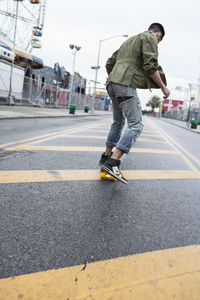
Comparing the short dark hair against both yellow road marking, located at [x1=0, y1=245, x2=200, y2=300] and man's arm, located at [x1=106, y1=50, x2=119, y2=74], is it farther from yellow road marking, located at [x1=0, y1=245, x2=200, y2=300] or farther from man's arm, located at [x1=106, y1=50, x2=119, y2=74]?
yellow road marking, located at [x1=0, y1=245, x2=200, y2=300]

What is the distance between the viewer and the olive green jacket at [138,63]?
2.78 m

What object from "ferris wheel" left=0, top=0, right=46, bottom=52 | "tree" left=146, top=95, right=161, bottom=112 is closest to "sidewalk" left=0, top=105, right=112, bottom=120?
"ferris wheel" left=0, top=0, right=46, bottom=52

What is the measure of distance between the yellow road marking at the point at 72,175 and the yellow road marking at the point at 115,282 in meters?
1.59

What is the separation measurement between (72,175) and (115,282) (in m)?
1.96

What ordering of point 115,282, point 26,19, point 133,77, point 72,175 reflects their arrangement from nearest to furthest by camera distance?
point 115,282, point 133,77, point 72,175, point 26,19

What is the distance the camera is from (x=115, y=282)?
1311 mm

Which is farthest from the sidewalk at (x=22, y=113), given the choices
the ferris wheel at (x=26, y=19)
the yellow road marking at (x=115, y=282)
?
the ferris wheel at (x=26, y=19)

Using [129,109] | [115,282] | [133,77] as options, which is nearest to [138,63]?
[133,77]

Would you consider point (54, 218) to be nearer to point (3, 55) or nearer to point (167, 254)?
point (167, 254)

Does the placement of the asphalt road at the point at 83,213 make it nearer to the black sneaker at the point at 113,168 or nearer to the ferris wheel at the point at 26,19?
the black sneaker at the point at 113,168

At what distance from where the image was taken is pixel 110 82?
311 cm

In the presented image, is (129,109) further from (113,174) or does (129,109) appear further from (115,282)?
(115,282)

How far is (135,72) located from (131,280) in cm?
226

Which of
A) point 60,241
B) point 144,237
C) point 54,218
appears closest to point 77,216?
point 54,218
